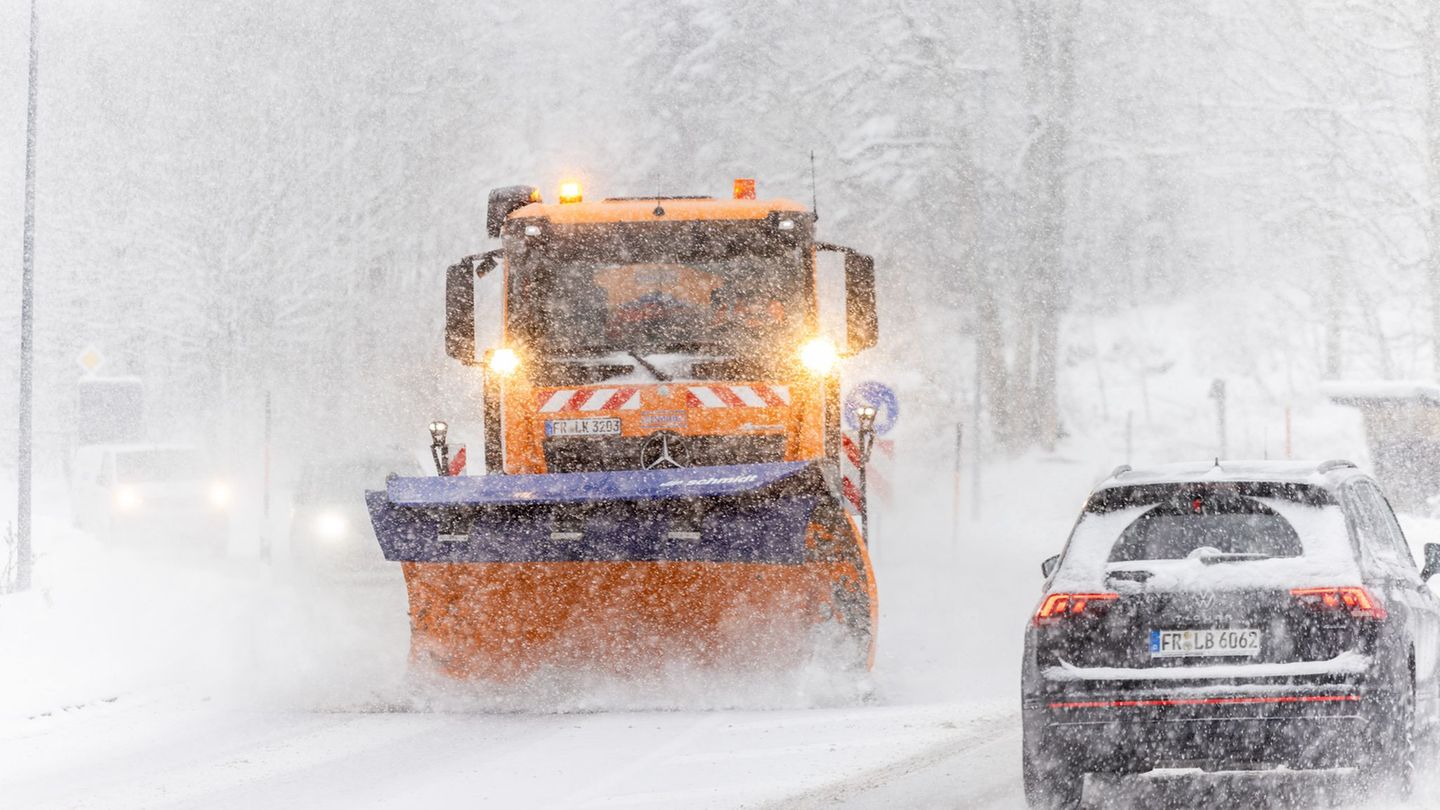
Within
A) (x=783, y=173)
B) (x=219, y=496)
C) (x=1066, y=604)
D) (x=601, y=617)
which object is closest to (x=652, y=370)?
(x=601, y=617)

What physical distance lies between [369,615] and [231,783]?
688cm

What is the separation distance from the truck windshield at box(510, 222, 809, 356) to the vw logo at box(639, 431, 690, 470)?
20.6 inches

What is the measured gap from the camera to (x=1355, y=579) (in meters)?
6.82

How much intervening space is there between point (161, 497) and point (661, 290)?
47.9 feet

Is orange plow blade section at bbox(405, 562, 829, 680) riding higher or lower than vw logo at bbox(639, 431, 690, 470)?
lower

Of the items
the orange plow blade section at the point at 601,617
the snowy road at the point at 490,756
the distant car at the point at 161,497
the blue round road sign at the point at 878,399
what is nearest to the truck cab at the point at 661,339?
the orange plow blade section at the point at 601,617

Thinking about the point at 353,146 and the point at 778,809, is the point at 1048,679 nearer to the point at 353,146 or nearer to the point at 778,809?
the point at 778,809

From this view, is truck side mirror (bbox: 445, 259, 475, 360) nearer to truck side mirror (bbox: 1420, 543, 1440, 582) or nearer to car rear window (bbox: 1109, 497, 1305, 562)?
car rear window (bbox: 1109, 497, 1305, 562)

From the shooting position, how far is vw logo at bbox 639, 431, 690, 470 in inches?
427

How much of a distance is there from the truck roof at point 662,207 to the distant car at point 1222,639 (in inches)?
176

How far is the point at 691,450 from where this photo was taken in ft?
35.7

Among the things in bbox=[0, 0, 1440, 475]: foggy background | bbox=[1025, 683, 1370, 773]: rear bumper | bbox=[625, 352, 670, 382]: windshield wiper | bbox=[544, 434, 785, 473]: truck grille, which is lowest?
bbox=[1025, 683, 1370, 773]: rear bumper

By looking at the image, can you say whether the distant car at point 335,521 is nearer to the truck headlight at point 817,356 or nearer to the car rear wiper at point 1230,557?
the truck headlight at point 817,356

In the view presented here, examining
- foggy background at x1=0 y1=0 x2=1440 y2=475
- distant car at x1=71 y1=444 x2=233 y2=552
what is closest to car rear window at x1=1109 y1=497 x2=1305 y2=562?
distant car at x1=71 y1=444 x2=233 y2=552
